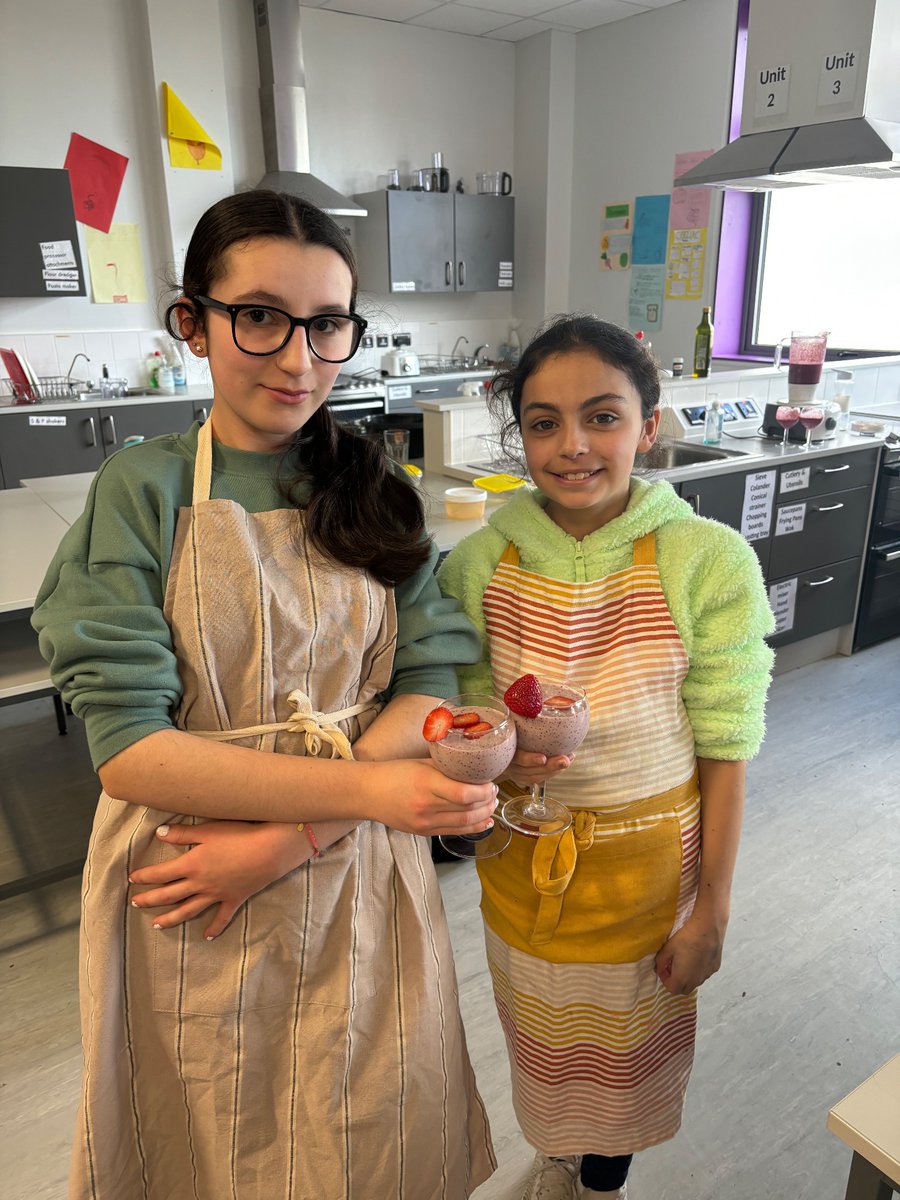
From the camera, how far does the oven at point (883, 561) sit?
355cm

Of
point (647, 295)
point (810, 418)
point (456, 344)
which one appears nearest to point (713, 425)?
point (810, 418)

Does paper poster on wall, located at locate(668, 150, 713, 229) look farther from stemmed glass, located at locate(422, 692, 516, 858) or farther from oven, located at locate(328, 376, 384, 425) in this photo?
stemmed glass, located at locate(422, 692, 516, 858)

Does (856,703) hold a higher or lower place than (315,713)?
lower

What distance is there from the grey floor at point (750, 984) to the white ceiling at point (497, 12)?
465 centimetres

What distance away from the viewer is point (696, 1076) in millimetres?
1738

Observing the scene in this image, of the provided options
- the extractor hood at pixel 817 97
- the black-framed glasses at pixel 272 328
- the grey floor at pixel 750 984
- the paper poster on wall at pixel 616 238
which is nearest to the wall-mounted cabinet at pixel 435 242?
the paper poster on wall at pixel 616 238

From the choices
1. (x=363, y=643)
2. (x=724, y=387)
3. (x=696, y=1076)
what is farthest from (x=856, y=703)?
(x=363, y=643)

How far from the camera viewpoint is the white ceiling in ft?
16.9

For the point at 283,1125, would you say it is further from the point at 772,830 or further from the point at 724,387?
the point at 724,387

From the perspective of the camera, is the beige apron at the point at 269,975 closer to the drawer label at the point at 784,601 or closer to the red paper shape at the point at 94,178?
the drawer label at the point at 784,601

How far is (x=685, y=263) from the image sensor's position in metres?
5.50

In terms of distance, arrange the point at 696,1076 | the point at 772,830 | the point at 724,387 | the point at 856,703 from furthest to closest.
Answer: the point at 724,387
the point at 856,703
the point at 772,830
the point at 696,1076

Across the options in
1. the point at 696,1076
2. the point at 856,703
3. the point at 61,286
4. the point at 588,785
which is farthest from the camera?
the point at 61,286

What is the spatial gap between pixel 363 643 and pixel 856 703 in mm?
2885
